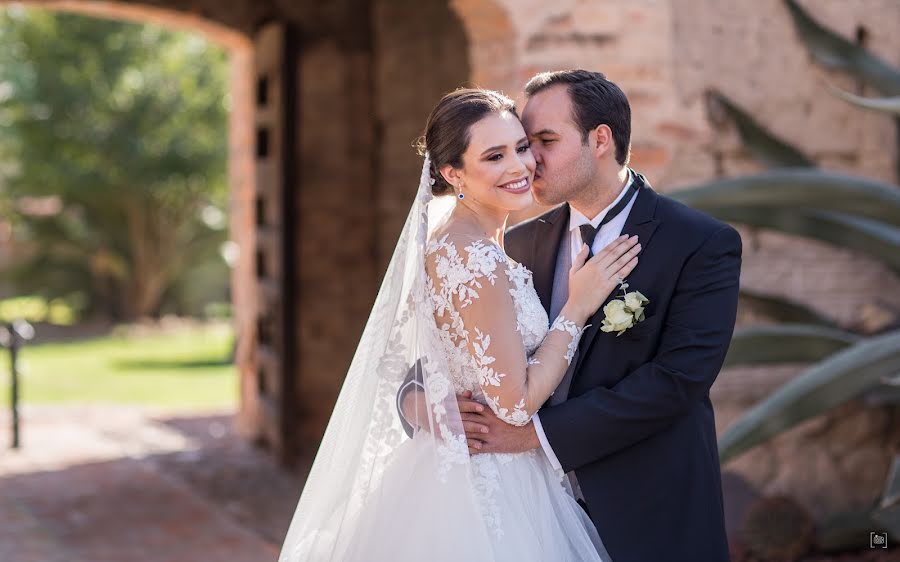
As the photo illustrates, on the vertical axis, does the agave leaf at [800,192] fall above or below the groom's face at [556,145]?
below

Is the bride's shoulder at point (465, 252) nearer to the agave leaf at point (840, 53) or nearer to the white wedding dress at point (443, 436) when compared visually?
the white wedding dress at point (443, 436)

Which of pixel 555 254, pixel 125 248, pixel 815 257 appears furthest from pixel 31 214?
pixel 555 254

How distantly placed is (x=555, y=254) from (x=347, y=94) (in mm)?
4901

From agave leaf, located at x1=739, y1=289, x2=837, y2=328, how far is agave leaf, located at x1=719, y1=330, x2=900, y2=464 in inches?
34.1

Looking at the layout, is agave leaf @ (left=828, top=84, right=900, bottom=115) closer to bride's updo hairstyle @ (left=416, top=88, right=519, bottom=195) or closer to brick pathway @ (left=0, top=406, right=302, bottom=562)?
bride's updo hairstyle @ (left=416, top=88, right=519, bottom=195)

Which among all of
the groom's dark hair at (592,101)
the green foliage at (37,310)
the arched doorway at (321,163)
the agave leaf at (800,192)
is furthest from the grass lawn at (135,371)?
the groom's dark hair at (592,101)

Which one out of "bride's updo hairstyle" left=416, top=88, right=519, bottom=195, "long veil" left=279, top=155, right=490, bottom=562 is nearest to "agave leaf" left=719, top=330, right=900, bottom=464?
"long veil" left=279, top=155, right=490, bottom=562

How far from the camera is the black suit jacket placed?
2455mm

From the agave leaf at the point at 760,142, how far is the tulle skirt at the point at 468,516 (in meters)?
2.71

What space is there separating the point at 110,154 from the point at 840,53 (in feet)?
44.9

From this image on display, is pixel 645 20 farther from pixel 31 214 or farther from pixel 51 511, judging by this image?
pixel 31 214

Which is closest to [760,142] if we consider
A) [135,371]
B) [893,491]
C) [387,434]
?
[893,491]

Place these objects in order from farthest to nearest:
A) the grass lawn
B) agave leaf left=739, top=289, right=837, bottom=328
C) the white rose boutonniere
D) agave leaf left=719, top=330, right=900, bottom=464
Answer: the grass lawn
agave leaf left=739, top=289, right=837, bottom=328
agave leaf left=719, top=330, right=900, bottom=464
the white rose boutonniere

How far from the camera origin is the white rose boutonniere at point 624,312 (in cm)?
240
